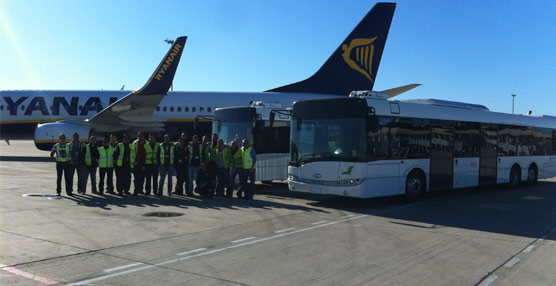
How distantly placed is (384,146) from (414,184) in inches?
66.4

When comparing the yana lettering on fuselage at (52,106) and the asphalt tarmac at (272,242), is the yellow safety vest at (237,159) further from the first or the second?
the yana lettering on fuselage at (52,106)

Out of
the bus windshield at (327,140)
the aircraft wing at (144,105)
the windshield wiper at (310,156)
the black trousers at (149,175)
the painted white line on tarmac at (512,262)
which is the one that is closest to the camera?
the painted white line on tarmac at (512,262)

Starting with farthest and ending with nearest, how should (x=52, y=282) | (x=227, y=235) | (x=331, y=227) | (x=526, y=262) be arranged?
(x=331, y=227) < (x=227, y=235) < (x=526, y=262) < (x=52, y=282)

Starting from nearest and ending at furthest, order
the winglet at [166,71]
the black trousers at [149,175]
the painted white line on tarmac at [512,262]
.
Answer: the painted white line on tarmac at [512,262] < the black trousers at [149,175] < the winglet at [166,71]

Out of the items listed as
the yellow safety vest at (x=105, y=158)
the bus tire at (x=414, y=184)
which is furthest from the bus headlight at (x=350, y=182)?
the yellow safety vest at (x=105, y=158)

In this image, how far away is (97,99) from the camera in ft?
87.5

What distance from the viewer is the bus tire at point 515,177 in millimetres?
16078

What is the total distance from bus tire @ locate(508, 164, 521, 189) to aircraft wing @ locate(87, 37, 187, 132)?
566 inches

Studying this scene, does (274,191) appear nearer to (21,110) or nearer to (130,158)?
(130,158)

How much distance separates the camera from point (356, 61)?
2825 centimetres

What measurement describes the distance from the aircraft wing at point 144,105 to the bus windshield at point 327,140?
37.1ft

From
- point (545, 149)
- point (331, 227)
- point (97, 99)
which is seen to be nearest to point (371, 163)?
point (331, 227)

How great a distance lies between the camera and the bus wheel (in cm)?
1608

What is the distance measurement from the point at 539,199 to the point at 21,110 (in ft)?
83.8
